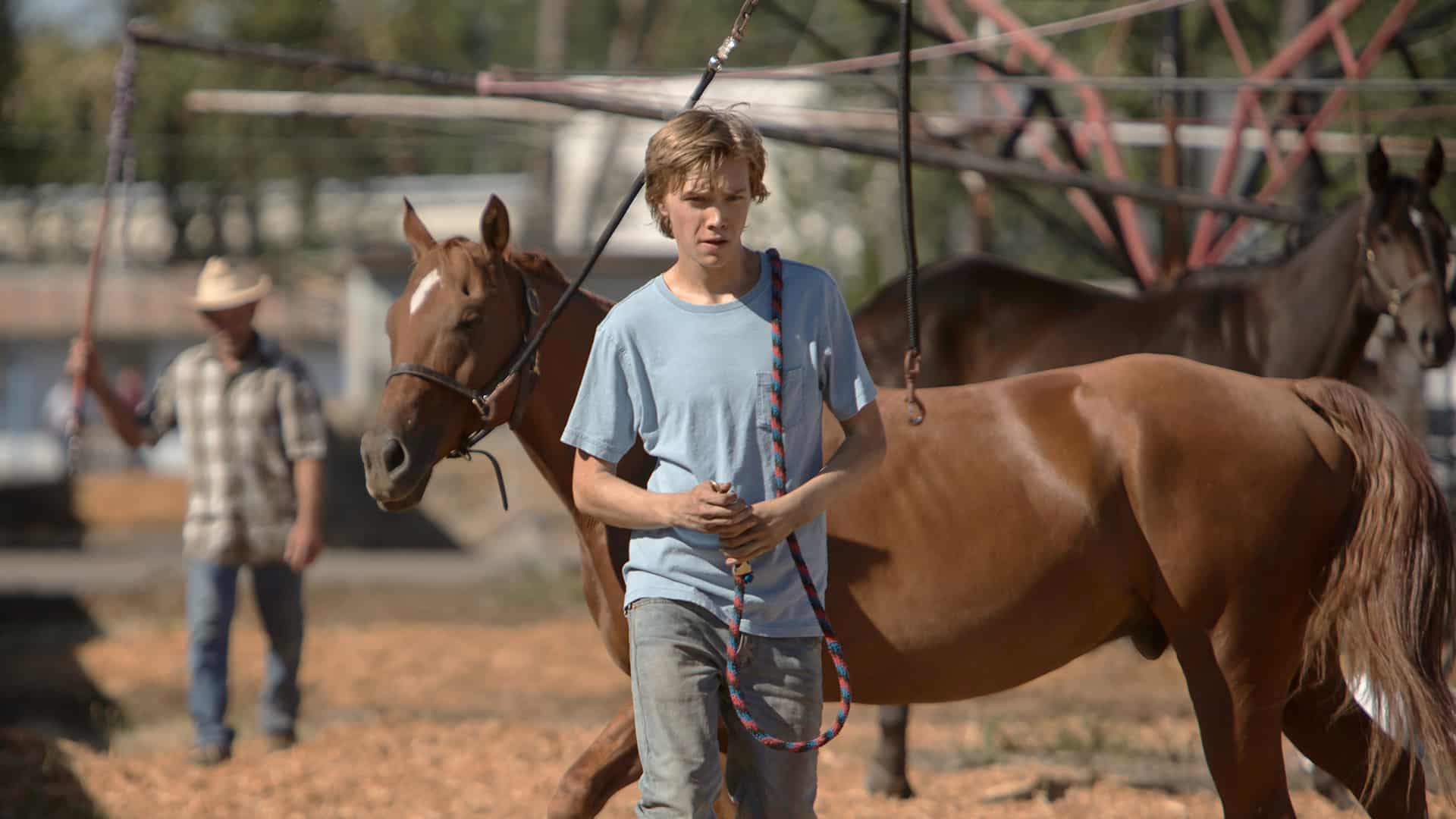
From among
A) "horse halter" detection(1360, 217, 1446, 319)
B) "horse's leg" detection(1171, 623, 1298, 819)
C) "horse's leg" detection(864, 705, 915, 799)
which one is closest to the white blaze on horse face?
"horse's leg" detection(1171, 623, 1298, 819)

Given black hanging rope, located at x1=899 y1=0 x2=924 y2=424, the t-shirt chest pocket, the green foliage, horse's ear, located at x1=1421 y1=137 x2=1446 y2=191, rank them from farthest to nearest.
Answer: the green foliage < horse's ear, located at x1=1421 y1=137 x2=1446 y2=191 < black hanging rope, located at x1=899 y1=0 x2=924 y2=424 < the t-shirt chest pocket

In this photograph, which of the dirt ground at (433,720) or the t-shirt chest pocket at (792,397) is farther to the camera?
the dirt ground at (433,720)

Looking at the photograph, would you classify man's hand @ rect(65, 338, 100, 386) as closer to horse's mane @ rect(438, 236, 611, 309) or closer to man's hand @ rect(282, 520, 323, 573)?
man's hand @ rect(282, 520, 323, 573)

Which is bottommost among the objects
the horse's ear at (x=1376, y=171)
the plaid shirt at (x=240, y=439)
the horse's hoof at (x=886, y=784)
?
the horse's hoof at (x=886, y=784)

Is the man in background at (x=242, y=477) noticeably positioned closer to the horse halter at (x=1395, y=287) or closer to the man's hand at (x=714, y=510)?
the man's hand at (x=714, y=510)

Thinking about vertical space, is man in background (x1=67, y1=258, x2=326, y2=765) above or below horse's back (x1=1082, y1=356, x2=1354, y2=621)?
below

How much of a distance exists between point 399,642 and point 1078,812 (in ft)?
24.0

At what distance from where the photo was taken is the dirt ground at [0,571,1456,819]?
6.22 metres

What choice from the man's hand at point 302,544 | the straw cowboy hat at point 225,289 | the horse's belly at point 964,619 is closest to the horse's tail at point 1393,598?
the horse's belly at point 964,619

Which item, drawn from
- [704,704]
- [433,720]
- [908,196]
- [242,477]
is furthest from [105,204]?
[704,704]

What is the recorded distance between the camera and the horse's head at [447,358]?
427 centimetres

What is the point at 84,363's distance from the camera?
6.39m

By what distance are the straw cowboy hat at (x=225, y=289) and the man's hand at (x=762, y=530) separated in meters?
4.60

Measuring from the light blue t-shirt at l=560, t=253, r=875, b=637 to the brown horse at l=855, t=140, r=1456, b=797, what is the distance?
3.11 meters
